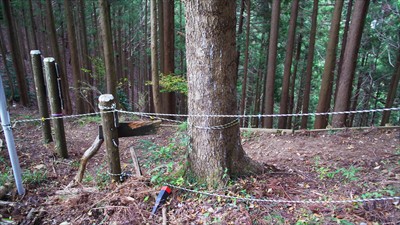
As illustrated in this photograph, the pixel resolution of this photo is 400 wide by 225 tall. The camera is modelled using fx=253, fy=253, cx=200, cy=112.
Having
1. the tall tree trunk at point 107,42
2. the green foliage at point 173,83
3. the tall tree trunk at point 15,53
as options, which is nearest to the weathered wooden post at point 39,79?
the tall tree trunk at point 107,42

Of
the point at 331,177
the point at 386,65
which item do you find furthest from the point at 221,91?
the point at 386,65

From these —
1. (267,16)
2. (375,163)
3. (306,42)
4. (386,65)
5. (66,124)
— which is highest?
→ (267,16)

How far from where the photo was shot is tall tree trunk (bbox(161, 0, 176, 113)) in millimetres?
10037

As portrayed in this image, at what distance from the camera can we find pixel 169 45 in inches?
415

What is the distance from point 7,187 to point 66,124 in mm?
6817

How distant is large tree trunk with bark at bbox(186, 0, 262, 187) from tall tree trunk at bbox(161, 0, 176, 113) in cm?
782

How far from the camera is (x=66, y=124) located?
9.75 metres

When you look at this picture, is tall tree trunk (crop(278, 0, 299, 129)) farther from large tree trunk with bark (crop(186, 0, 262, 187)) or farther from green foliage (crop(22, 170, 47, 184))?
green foliage (crop(22, 170, 47, 184))

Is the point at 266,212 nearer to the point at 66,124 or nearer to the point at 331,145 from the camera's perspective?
the point at 331,145

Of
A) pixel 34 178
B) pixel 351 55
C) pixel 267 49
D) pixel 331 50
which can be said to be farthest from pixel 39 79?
pixel 267 49

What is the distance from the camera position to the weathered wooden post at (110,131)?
303 centimetres

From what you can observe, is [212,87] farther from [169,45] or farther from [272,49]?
[272,49]

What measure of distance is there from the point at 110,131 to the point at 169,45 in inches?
315

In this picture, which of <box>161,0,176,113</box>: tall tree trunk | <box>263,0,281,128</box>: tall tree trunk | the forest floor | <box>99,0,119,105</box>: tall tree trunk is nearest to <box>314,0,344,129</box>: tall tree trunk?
<box>263,0,281,128</box>: tall tree trunk
